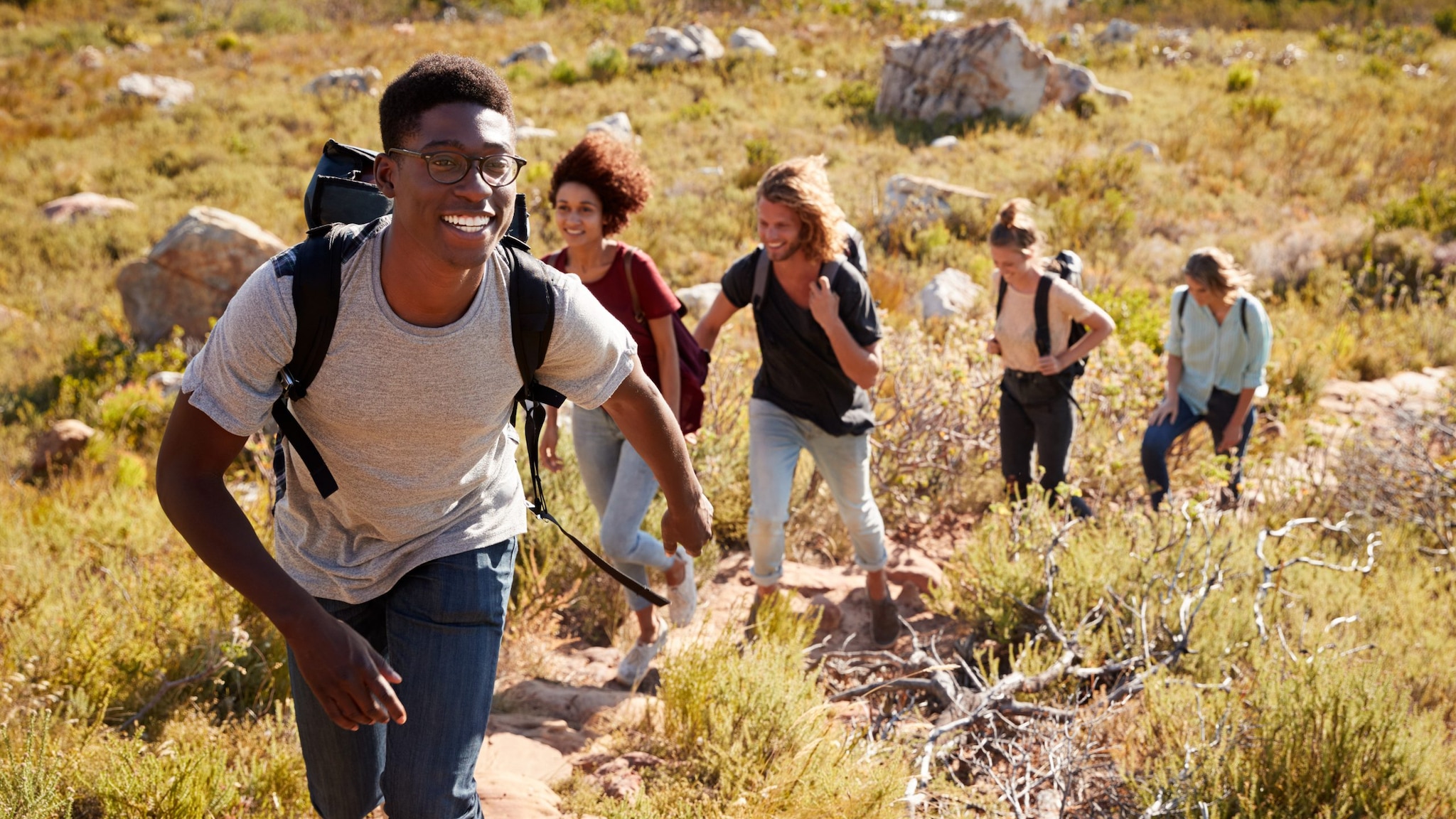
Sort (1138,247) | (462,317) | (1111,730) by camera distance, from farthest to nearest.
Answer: (1138,247) < (1111,730) < (462,317)

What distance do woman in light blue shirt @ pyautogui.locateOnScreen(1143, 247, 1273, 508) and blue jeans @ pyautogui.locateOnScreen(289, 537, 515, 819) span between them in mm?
4293

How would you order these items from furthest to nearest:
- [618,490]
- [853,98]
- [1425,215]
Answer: [853,98] < [1425,215] < [618,490]

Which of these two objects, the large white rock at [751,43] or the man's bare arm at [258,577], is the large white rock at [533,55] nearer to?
the large white rock at [751,43]

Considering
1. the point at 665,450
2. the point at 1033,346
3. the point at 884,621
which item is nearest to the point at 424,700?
the point at 665,450

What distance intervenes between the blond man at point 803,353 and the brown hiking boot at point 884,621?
12.5 inches

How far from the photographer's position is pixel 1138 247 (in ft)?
37.9

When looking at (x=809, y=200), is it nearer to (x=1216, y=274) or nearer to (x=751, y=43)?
(x=1216, y=274)

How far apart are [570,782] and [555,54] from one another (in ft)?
70.7

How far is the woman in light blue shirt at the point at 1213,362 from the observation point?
5219 mm

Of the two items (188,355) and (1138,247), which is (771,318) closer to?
(188,355)

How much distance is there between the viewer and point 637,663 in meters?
4.04

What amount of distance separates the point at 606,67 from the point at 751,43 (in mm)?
3649

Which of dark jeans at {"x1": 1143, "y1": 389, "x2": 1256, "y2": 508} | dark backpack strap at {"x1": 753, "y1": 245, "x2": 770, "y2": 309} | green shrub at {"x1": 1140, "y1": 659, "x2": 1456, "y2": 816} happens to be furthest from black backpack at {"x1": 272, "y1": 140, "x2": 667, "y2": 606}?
dark jeans at {"x1": 1143, "y1": 389, "x2": 1256, "y2": 508}

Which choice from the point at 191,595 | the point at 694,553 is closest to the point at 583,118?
the point at 191,595
